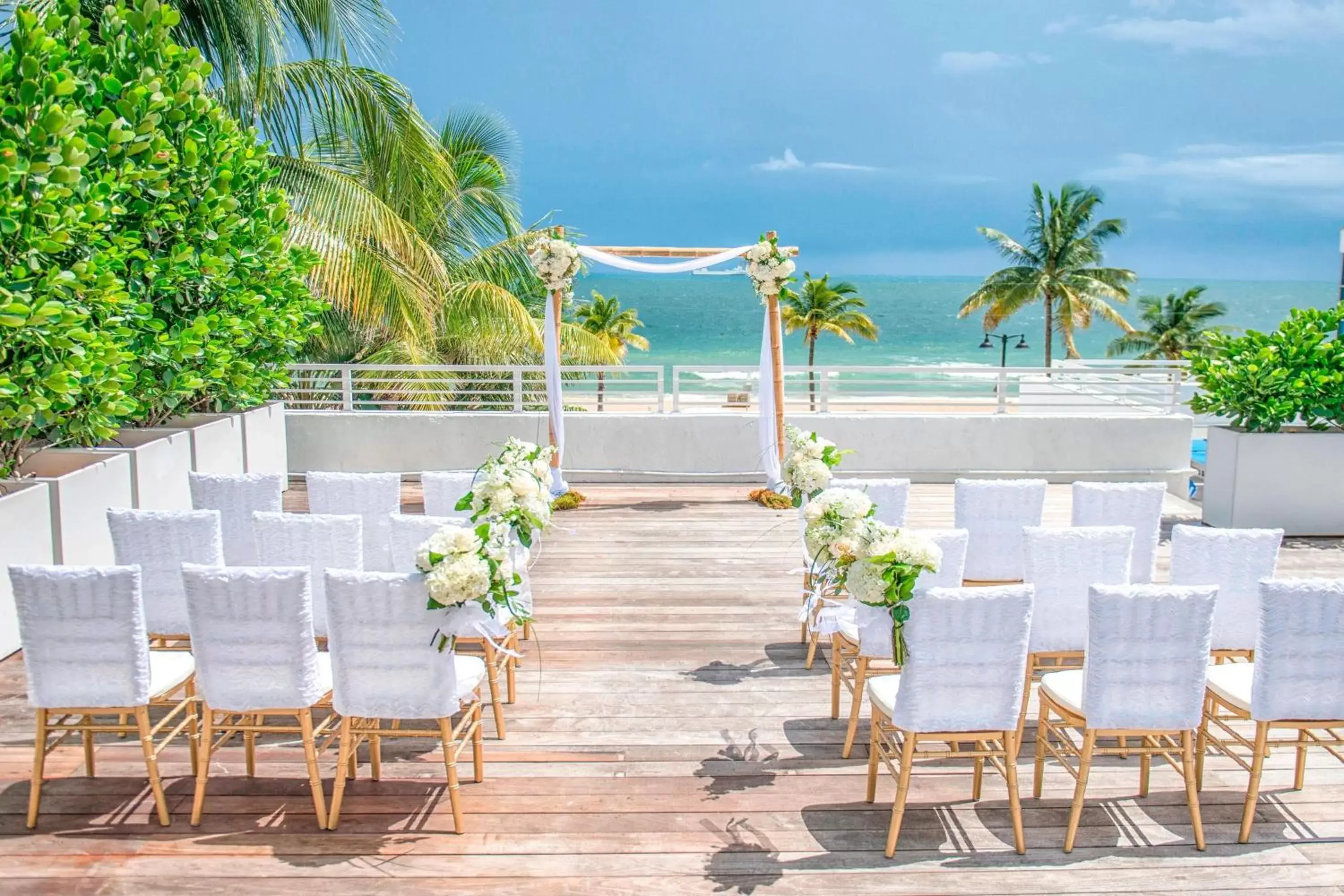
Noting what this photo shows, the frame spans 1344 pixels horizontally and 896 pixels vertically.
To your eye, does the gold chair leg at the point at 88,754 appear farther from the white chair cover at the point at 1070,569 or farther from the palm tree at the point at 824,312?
the palm tree at the point at 824,312

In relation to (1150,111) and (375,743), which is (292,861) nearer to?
(375,743)

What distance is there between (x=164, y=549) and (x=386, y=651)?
156 cm

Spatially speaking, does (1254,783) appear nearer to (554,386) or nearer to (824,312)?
(554,386)

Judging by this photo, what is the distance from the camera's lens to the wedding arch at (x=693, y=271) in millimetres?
8680

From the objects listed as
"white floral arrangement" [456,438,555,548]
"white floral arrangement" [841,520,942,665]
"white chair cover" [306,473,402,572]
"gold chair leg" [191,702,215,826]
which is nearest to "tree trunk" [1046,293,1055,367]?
"white chair cover" [306,473,402,572]

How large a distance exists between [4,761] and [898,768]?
11.2ft

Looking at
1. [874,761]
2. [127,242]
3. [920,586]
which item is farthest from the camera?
[127,242]

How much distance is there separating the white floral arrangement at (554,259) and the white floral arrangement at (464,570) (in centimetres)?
547

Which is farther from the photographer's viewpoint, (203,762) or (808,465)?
(808,465)

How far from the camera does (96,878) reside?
10.2 ft

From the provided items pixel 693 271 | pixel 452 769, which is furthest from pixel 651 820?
pixel 693 271

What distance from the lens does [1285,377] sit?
7953mm

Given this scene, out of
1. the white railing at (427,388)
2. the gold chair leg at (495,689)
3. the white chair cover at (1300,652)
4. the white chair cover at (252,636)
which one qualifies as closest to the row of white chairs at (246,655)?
the white chair cover at (252,636)

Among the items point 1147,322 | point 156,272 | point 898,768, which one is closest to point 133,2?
point 156,272
